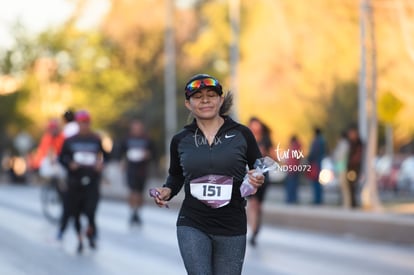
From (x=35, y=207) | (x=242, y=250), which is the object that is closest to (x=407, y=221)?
(x=242, y=250)

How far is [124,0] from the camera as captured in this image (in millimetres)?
64938

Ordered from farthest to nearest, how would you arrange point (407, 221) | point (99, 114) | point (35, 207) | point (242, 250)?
point (99, 114) < point (35, 207) < point (407, 221) < point (242, 250)

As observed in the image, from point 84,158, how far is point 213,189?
9.07m

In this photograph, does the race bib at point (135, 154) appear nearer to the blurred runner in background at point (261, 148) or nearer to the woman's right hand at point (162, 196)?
the blurred runner in background at point (261, 148)

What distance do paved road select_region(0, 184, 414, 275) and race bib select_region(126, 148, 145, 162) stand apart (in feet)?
4.21

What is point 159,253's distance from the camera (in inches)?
667

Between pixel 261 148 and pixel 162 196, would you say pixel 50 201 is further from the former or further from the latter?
pixel 162 196

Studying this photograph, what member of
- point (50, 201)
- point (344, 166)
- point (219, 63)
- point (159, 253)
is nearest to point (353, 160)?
point (344, 166)

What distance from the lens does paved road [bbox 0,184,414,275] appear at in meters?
14.5

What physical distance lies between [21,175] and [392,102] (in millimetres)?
39709

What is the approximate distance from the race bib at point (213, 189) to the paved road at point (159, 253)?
652cm

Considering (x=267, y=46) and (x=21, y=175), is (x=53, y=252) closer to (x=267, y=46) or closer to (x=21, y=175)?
(x=267, y=46)

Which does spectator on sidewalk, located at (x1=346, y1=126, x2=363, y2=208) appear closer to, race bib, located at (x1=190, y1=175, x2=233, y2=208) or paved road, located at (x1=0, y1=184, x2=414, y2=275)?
paved road, located at (x1=0, y1=184, x2=414, y2=275)

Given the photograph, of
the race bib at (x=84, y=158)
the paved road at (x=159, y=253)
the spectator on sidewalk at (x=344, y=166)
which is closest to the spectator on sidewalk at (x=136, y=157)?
the paved road at (x=159, y=253)
